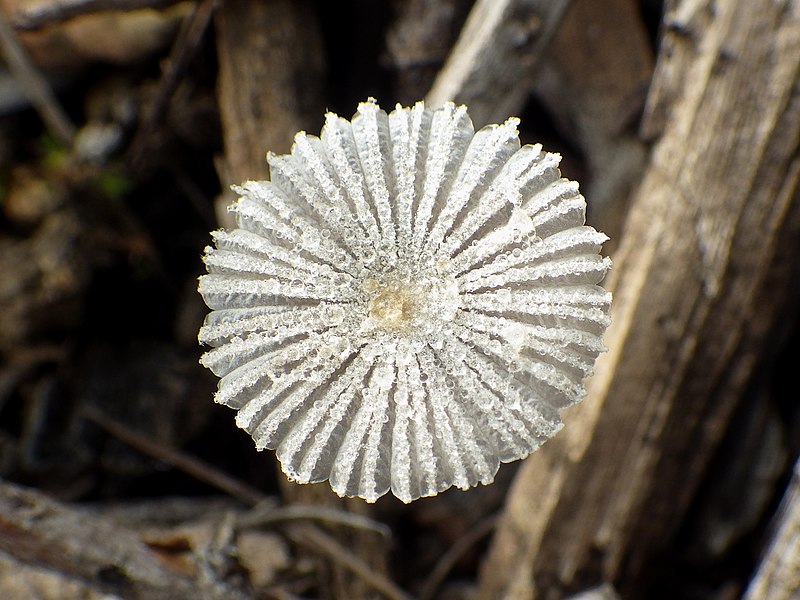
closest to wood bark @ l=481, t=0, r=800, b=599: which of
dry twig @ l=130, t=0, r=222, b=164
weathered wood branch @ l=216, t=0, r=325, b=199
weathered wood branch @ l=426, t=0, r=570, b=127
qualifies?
weathered wood branch @ l=426, t=0, r=570, b=127

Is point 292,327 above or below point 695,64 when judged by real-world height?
below

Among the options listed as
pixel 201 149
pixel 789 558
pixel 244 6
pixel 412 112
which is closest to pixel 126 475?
pixel 201 149

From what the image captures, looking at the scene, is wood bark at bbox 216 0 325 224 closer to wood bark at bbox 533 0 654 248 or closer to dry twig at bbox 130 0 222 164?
dry twig at bbox 130 0 222 164

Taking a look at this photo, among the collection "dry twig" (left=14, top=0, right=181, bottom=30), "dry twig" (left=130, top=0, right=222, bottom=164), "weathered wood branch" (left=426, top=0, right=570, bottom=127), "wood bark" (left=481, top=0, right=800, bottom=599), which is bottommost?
"wood bark" (left=481, top=0, right=800, bottom=599)

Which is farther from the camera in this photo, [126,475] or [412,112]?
[126,475]

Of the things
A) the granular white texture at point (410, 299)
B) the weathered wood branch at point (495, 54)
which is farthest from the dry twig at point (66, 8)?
the granular white texture at point (410, 299)

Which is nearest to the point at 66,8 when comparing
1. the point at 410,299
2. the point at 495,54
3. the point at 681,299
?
the point at 495,54

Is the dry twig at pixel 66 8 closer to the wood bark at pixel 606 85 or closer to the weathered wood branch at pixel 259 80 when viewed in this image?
the weathered wood branch at pixel 259 80

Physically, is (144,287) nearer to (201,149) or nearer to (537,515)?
(201,149)
